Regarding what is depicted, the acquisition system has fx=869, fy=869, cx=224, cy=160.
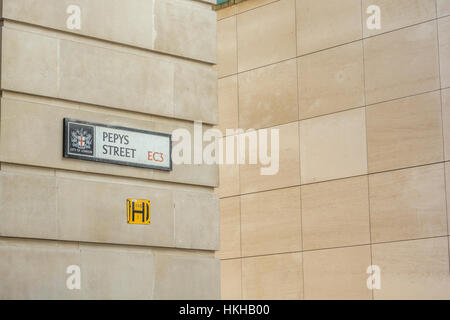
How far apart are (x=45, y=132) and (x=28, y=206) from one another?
875 millimetres

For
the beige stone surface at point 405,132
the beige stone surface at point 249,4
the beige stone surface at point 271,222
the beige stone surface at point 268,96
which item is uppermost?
the beige stone surface at point 249,4

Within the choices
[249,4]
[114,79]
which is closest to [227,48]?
[249,4]

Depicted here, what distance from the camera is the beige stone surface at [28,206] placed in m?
9.48

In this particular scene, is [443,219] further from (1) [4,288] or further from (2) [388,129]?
(1) [4,288]

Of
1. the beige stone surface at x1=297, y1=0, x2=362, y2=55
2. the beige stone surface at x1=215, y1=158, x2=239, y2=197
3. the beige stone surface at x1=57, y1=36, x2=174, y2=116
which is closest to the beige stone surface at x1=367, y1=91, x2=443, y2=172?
the beige stone surface at x1=297, y1=0, x2=362, y2=55

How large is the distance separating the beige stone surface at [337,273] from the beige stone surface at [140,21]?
8.79 meters

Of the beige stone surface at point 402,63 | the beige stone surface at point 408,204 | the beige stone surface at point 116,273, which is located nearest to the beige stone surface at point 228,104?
the beige stone surface at point 402,63

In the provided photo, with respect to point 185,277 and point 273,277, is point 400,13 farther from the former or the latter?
point 185,277

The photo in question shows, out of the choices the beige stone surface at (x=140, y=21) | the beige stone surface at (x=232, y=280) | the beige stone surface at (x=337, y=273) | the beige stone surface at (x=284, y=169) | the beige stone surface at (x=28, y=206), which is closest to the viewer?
the beige stone surface at (x=28, y=206)

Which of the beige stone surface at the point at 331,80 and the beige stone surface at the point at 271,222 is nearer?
the beige stone surface at the point at 331,80

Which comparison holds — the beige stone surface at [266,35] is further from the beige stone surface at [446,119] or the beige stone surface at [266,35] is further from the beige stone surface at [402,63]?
the beige stone surface at [446,119]
